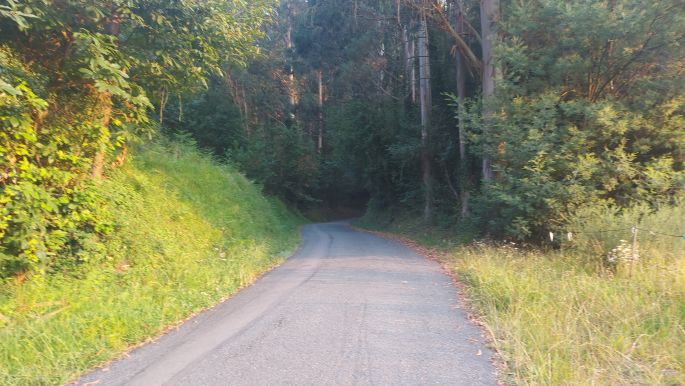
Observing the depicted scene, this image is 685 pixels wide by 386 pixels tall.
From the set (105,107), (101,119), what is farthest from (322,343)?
(105,107)

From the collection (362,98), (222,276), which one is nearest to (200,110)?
(362,98)

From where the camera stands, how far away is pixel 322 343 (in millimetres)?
6492

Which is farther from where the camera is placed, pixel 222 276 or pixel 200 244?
pixel 200 244

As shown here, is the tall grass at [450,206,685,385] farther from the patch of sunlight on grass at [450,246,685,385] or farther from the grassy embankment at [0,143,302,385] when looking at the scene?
the grassy embankment at [0,143,302,385]

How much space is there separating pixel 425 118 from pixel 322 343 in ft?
71.5

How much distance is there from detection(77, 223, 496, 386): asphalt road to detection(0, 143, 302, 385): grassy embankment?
1.36 feet

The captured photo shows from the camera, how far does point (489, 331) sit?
6918mm

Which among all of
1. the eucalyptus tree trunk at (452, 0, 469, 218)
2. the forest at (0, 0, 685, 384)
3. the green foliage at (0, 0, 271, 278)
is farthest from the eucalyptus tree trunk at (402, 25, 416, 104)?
the green foliage at (0, 0, 271, 278)

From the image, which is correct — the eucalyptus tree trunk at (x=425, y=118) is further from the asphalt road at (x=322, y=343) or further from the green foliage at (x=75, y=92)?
the asphalt road at (x=322, y=343)

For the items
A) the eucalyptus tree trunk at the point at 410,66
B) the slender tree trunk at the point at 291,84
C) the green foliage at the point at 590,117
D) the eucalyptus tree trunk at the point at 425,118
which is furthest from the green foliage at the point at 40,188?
the slender tree trunk at the point at 291,84

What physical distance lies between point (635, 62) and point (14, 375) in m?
15.5

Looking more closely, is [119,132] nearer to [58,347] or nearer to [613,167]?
[58,347]

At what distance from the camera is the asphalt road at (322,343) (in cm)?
545

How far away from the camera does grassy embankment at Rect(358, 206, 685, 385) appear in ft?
17.5
